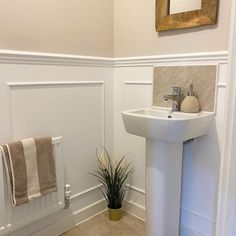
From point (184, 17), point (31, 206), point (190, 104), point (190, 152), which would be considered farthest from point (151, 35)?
point (31, 206)

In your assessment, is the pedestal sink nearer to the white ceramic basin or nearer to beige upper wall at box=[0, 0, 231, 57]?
the white ceramic basin

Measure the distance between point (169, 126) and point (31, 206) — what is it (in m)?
0.94

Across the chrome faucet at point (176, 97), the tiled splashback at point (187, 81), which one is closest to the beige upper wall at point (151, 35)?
the tiled splashback at point (187, 81)

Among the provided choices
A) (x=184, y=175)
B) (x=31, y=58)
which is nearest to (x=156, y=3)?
(x=31, y=58)

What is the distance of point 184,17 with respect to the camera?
147 cm

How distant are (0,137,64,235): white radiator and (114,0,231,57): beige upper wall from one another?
86 centimetres

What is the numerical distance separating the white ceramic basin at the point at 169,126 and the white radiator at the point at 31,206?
54cm

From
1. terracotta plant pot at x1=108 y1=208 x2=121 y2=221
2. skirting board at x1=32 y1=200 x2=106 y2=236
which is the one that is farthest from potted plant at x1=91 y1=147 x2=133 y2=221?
skirting board at x1=32 y1=200 x2=106 y2=236

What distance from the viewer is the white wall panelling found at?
140 centimetres

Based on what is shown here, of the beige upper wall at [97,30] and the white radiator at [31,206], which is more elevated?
the beige upper wall at [97,30]

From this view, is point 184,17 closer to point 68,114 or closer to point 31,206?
point 68,114

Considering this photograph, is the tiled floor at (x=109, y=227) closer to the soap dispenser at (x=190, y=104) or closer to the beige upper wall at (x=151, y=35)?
the soap dispenser at (x=190, y=104)

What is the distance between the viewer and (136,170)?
6.18 feet

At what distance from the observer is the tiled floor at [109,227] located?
172cm
